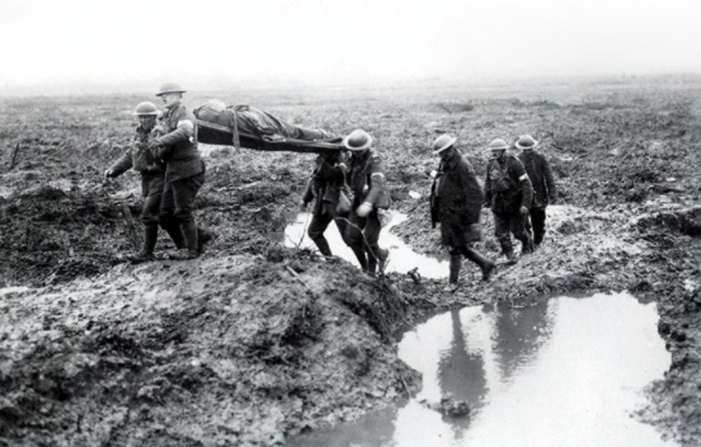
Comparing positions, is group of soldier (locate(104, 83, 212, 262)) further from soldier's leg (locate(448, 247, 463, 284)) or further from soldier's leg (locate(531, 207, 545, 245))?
soldier's leg (locate(531, 207, 545, 245))

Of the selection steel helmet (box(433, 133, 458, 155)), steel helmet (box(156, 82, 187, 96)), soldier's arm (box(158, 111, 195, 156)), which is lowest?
steel helmet (box(433, 133, 458, 155))

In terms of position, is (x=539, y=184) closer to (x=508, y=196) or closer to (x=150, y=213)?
(x=508, y=196)

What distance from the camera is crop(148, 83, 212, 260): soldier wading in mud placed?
6.32 meters

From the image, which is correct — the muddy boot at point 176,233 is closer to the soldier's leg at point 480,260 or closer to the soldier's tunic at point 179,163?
the soldier's tunic at point 179,163

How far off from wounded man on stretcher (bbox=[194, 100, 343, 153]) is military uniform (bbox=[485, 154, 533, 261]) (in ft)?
8.79

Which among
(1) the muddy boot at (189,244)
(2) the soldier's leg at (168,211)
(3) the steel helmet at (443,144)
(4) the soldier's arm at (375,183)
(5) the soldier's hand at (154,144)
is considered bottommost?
(1) the muddy boot at (189,244)

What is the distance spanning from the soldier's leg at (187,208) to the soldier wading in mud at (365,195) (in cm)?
163

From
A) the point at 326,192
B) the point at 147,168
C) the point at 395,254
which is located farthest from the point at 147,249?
the point at 395,254

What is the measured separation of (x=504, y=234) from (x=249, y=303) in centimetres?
398

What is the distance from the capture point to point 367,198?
6.83 m

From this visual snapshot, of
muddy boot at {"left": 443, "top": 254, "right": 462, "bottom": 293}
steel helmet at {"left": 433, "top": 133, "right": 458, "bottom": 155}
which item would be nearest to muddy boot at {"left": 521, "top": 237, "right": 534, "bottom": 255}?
muddy boot at {"left": 443, "top": 254, "right": 462, "bottom": 293}

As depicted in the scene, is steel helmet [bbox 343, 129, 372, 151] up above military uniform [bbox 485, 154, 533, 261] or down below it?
above

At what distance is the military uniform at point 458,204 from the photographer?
23.4 ft

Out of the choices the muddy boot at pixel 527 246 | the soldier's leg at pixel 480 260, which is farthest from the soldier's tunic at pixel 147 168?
the muddy boot at pixel 527 246
